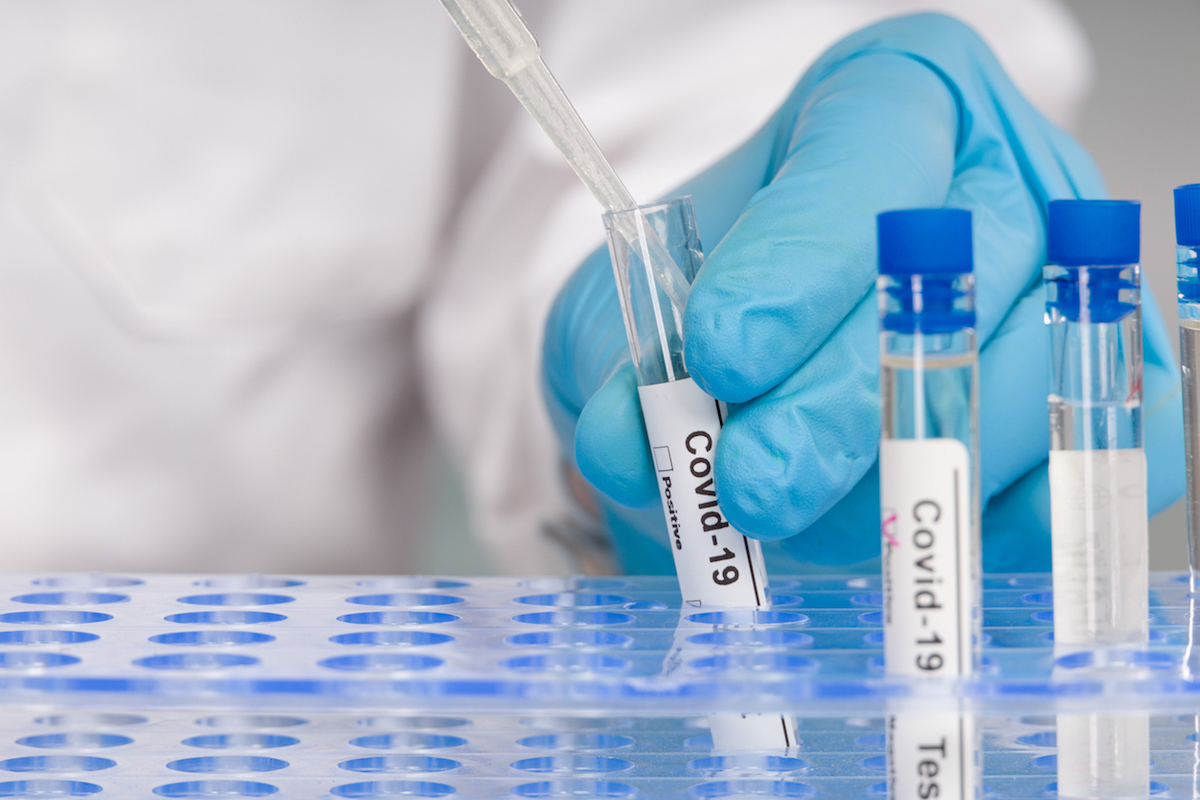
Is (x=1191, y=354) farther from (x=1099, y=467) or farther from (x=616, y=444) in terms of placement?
(x=616, y=444)

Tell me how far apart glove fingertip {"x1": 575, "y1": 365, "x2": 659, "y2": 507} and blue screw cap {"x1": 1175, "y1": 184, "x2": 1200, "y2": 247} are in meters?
0.39

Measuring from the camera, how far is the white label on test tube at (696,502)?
2.30 feet

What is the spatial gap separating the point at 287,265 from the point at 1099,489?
3.68 ft

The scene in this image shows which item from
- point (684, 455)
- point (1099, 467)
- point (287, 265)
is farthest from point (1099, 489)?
point (287, 265)

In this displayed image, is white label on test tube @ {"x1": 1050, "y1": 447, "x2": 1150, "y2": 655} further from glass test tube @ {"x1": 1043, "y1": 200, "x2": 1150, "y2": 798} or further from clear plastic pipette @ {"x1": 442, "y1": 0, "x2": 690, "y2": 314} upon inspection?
clear plastic pipette @ {"x1": 442, "y1": 0, "x2": 690, "y2": 314}

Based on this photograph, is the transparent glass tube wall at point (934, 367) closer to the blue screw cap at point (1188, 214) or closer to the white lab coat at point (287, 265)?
the blue screw cap at point (1188, 214)

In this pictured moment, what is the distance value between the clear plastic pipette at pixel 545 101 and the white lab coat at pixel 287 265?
0.73m

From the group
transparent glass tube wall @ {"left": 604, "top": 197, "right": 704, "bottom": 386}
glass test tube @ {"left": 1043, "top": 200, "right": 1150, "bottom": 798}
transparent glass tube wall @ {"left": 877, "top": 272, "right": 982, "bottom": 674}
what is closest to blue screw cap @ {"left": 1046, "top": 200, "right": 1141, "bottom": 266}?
glass test tube @ {"left": 1043, "top": 200, "right": 1150, "bottom": 798}

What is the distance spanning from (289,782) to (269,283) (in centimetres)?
88

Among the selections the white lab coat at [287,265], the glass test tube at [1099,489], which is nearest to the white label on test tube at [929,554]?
the glass test tube at [1099,489]

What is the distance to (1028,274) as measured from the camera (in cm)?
101

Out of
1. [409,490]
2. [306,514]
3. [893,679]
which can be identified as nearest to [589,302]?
[409,490]

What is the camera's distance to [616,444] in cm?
77

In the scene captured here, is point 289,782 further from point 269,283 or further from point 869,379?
point 269,283
